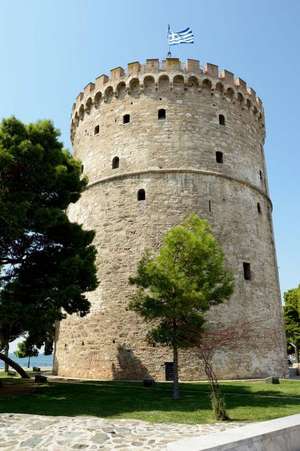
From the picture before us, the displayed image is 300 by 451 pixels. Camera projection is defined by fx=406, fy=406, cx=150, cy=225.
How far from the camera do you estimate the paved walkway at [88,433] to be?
674 cm

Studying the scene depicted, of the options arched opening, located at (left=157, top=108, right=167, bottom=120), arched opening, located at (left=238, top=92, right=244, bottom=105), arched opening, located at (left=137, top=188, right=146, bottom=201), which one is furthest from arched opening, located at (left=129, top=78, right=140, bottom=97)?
arched opening, located at (left=238, top=92, right=244, bottom=105)

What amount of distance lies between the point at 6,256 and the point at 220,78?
15.3 metres

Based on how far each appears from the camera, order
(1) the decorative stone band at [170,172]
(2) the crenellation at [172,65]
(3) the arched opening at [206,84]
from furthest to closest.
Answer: (3) the arched opening at [206,84], (2) the crenellation at [172,65], (1) the decorative stone band at [170,172]

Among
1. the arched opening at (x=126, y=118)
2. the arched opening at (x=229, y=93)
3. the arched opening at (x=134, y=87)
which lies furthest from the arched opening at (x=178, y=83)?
the arched opening at (x=126, y=118)

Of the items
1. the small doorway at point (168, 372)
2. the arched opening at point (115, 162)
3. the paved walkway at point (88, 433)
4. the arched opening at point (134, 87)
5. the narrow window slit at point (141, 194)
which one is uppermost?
the arched opening at point (134, 87)

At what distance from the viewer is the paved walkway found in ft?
22.1

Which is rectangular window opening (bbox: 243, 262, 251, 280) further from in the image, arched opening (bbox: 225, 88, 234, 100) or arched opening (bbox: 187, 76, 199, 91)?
arched opening (bbox: 187, 76, 199, 91)

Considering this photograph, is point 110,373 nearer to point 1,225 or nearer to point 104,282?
point 104,282

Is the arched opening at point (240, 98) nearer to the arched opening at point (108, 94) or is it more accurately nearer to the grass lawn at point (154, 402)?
the arched opening at point (108, 94)

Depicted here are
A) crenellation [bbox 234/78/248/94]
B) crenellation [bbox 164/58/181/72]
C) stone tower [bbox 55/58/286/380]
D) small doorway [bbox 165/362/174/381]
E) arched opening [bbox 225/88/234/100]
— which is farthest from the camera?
crenellation [bbox 234/78/248/94]

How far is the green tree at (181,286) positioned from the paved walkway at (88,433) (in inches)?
165

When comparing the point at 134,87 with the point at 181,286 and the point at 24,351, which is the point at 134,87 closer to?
the point at 181,286

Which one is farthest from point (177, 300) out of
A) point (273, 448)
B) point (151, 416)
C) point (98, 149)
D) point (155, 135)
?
point (98, 149)

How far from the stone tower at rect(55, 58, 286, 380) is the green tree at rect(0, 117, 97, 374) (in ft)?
16.1
